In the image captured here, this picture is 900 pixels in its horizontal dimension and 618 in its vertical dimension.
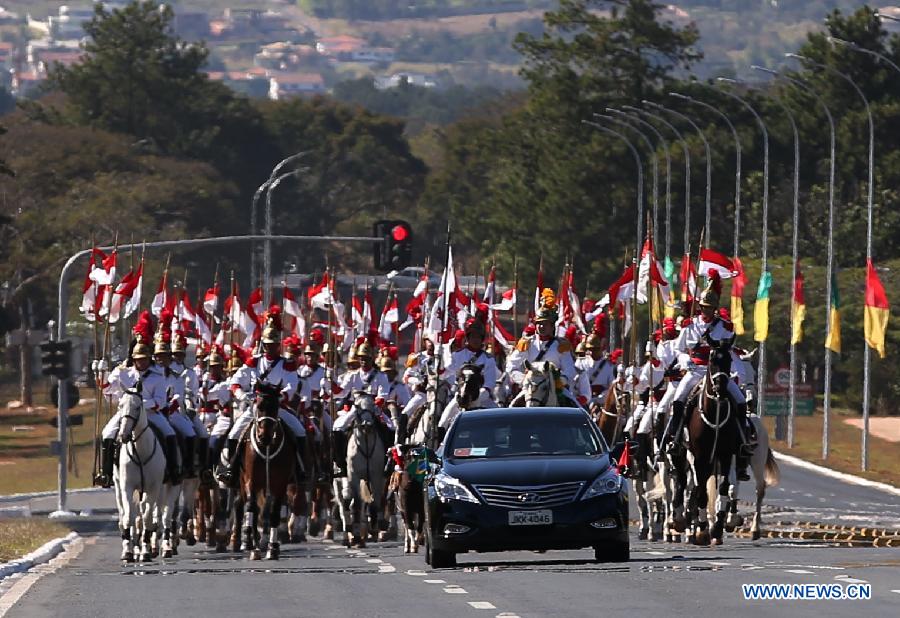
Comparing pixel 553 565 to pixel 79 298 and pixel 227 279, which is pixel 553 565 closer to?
pixel 79 298

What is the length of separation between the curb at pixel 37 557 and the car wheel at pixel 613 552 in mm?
5968

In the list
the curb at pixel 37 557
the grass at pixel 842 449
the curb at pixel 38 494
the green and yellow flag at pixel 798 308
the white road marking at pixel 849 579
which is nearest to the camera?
the white road marking at pixel 849 579

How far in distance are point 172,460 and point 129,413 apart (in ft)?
5.53

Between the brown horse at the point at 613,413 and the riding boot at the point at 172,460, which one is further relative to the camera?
the brown horse at the point at 613,413

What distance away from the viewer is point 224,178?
145 meters

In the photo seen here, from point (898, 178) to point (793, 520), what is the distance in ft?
225

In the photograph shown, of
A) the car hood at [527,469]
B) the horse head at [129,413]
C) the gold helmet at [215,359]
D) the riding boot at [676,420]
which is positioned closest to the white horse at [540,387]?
the riding boot at [676,420]

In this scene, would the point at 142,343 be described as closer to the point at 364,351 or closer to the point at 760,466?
the point at 364,351

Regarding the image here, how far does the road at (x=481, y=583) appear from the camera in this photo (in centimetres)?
2123

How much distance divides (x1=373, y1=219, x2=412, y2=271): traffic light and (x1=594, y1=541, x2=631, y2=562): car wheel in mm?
30376

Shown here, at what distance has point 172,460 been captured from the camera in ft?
106

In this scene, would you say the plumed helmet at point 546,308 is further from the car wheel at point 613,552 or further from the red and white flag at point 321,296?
the red and white flag at point 321,296

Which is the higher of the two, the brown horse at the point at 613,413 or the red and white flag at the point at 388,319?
the red and white flag at the point at 388,319

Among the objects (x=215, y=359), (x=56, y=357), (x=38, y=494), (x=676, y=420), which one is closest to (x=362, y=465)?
(x=215, y=359)
